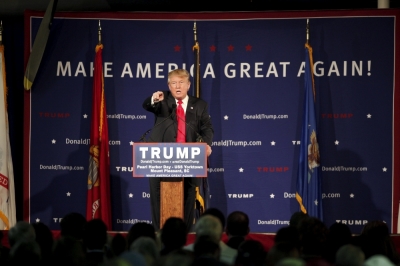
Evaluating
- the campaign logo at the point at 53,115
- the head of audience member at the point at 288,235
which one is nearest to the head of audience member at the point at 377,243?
the head of audience member at the point at 288,235

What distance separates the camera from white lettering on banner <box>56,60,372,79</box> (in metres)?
8.69

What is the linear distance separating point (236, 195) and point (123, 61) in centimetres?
200

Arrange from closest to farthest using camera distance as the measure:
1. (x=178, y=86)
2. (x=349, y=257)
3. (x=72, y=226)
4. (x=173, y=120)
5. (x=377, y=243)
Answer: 1. (x=349, y=257)
2. (x=377, y=243)
3. (x=72, y=226)
4. (x=178, y=86)
5. (x=173, y=120)

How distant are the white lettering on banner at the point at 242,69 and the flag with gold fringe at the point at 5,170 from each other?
0.63 meters

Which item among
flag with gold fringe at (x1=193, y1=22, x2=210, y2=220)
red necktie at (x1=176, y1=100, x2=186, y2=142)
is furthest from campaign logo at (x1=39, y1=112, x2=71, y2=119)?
red necktie at (x1=176, y1=100, x2=186, y2=142)

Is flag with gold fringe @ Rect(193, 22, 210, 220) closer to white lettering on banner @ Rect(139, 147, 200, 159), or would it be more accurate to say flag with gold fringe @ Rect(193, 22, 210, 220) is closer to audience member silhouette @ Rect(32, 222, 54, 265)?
white lettering on banner @ Rect(139, 147, 200, 159)

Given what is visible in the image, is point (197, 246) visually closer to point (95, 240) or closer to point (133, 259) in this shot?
point (133, 259)

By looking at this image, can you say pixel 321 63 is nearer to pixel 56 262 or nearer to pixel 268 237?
pixel 268 237

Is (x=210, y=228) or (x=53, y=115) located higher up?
(x=53, y=115)

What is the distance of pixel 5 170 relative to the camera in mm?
8578

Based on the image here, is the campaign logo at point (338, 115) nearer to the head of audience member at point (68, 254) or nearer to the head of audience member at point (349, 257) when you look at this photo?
the head of audience member at point (349, 257)

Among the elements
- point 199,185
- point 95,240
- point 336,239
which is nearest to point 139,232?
point 95,240

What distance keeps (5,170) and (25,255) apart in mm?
4763

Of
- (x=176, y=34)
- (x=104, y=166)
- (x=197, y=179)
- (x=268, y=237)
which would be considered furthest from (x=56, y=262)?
(x=176, y=34)
